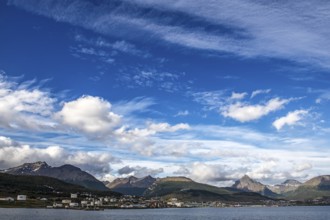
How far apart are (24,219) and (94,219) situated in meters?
35.0

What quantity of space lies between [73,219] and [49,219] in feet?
41.1

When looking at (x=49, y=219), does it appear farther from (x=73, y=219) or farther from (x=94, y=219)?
(x=94, y=219)

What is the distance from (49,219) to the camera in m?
174

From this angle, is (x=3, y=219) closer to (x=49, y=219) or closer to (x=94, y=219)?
(x=49, y=219)

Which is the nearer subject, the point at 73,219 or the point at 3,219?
the point at 3,219

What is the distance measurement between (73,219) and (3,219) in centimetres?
3134

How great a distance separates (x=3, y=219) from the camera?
16338 cm

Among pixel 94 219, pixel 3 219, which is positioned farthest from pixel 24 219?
pixel 94 219

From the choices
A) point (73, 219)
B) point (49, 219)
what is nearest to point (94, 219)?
point (73, 219)

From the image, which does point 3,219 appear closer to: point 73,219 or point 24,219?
point 24,219

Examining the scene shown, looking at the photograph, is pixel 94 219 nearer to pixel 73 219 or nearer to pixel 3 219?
pixel 73 219

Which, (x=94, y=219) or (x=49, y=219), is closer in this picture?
(x=49, y=219)

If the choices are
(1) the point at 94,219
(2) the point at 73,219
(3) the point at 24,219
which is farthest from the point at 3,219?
(1) the point at 94,219

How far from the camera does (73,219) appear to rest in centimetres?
18262
